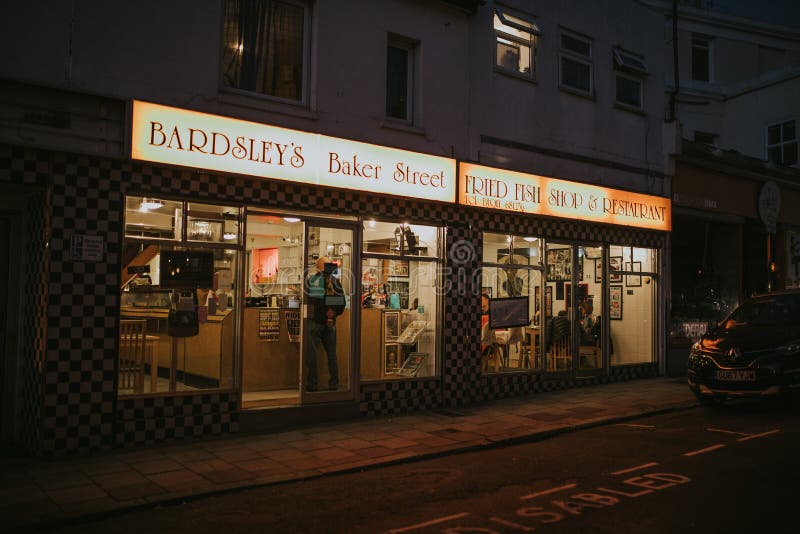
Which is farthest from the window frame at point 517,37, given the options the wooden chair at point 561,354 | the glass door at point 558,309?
the wooden chair at point 561,354

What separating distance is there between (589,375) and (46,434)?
32.7ft

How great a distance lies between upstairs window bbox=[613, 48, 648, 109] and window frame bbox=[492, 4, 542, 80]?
2553 millimetres

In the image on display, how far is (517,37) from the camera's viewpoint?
41.4ft

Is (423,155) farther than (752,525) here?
Yes

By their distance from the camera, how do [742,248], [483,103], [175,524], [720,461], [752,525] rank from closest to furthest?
[752,525] < [175,524] < [720,461] < [483,103] < [742,248]

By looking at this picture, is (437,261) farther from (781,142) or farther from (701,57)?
(701,57)

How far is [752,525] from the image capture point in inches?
198

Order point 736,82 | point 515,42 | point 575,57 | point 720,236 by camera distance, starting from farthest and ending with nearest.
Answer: point 736,82, point 720,236, point 575,57, point 515,42

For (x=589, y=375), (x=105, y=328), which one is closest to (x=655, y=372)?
(x=589, y=375)

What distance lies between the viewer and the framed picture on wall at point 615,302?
46.5 ft

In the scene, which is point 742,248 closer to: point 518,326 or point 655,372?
point 655,372

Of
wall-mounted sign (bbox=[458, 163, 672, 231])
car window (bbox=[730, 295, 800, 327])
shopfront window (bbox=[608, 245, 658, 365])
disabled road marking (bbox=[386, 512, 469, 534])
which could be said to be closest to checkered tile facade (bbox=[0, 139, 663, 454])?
wall-mounted sign (bbox=[458, 163, 672, 231])

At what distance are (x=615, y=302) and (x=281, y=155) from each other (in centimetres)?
850

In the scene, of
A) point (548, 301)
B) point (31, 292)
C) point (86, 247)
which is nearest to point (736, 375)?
point (548, 301)
